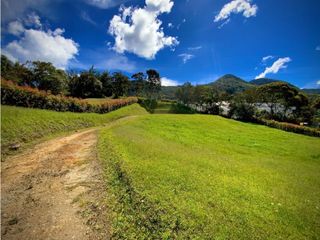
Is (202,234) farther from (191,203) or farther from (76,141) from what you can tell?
(76,141)

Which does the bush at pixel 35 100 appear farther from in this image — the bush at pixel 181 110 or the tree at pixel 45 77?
the bush at pixel 181 110

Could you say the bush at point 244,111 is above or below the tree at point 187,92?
below

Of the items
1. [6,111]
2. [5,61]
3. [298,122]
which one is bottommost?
[298,122]

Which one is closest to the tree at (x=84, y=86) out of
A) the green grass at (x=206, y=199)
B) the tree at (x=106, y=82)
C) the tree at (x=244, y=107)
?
the tree at (x=106, y=82)

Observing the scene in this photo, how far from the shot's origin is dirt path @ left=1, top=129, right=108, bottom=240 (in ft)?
17.5

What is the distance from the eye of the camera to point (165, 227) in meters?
5.03

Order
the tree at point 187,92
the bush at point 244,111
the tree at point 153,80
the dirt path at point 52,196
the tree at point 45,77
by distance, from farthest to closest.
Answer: the tree at point 153,80
the tree at point 187,92
the bush at point 244,111
the tree at point 45,77
the dirt path at point 52,196

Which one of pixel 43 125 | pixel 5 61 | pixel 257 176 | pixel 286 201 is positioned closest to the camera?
pixel 286 201

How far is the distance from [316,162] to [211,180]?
11.9 meters

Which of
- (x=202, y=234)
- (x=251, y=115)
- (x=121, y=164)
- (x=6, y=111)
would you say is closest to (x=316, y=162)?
(x=202, y=234)

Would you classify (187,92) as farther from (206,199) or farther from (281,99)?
(206,199)

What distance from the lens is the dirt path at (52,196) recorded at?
210 inches

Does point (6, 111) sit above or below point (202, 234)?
above

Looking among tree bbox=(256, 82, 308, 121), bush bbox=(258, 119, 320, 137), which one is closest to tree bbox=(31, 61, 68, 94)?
bush bbox=(258, 119, 320, 137)
